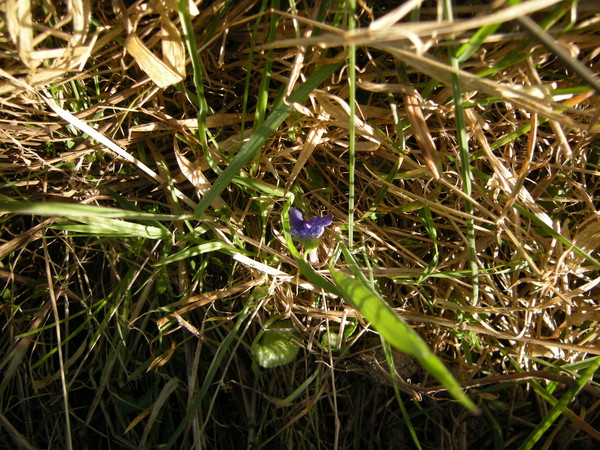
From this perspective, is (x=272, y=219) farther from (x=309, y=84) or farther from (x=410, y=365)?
(x=410, y=365)

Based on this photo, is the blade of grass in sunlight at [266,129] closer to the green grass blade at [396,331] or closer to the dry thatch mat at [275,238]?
the dry thatch mat at [275,238]

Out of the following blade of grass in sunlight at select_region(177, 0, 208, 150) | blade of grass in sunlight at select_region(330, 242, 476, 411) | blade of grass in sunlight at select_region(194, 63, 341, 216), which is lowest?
blade of grass in sunlight at select_region(330, 242, 476, 411)

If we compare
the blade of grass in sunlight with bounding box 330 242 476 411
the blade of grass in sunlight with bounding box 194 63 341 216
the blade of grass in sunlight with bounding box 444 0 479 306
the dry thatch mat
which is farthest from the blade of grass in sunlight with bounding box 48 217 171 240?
the blade of grass in sunlight with bounding box 444 0 479 306

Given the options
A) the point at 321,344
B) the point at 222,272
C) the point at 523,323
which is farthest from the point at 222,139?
the point at 523,323

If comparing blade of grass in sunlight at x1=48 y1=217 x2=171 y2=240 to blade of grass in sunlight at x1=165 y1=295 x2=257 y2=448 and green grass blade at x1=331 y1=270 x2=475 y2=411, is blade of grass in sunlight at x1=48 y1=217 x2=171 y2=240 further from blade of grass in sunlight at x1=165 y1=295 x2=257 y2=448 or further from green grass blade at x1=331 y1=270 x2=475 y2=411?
green grass blade at x1=331 y1=270 x2=475 y2=411

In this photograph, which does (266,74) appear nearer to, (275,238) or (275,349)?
(275,238)

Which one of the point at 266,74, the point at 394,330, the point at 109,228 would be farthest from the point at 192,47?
the point at 394,330

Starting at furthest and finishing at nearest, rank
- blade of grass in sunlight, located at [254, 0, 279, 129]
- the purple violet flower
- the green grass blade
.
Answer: the purple violet flower < blade of grass in sunlight, located at [254, 0, 279, 129] < the green grass blade
